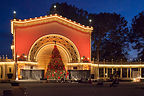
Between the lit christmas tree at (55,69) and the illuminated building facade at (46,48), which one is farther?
the lit christmas tree at (55,69)

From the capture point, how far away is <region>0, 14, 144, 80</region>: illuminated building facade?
35.1 metres

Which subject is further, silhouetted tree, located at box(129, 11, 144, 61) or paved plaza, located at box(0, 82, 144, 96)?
silhouetted tree, located at box(129, 11, 144, 61)

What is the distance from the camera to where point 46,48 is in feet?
136

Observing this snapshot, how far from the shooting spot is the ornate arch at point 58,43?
3834 cm

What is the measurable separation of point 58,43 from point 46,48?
249 centimetres

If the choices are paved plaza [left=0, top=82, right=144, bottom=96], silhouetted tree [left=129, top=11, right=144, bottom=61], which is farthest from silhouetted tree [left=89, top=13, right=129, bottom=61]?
paved plaza [left=0, top=82, right=144, bottom=96]

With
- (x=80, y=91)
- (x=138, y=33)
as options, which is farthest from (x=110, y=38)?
(x=80, y=91)

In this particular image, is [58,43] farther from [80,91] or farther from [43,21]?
[80,91]

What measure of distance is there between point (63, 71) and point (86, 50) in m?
5.99

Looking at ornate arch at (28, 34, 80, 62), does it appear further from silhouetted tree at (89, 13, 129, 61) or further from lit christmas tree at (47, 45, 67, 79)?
silhouetted tree at (89, 13, 129, 61)

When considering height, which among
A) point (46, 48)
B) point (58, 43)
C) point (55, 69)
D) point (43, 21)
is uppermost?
point (43, 21)

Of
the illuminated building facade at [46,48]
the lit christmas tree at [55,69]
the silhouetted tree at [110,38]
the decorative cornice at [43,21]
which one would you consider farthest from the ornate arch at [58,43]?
the silhouetted tree at [110,38]

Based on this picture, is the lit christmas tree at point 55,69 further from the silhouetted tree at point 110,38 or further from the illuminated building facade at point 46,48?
the silhouetted tree at point 110,38

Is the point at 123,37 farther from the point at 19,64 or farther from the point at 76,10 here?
the point at 19,64
